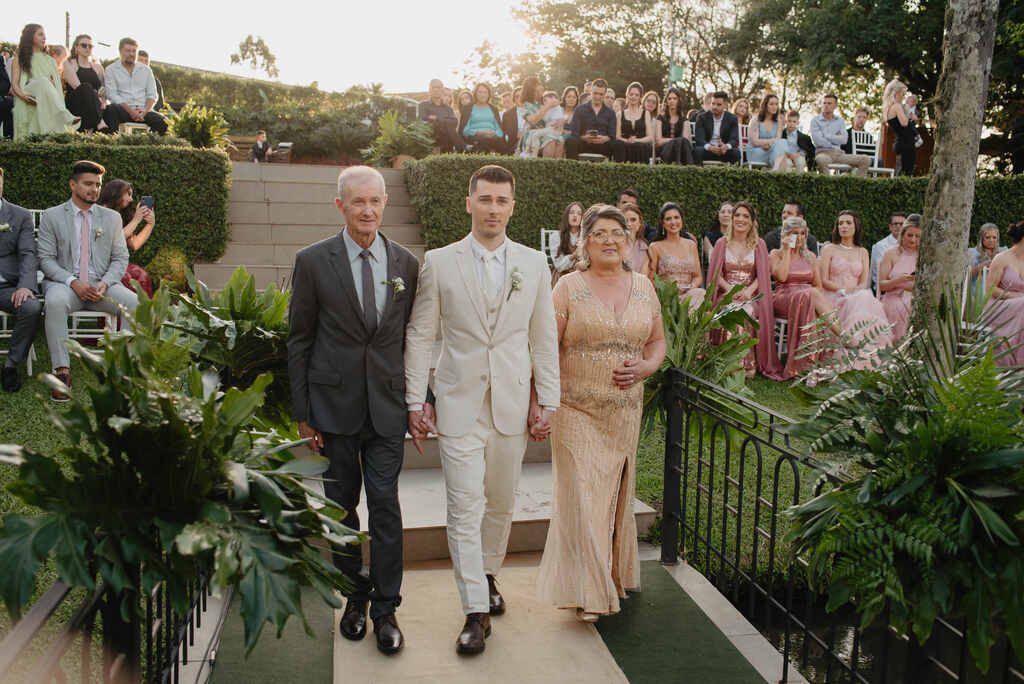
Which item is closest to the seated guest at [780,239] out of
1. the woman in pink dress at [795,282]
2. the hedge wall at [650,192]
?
the woman in pink dress at [795,282]

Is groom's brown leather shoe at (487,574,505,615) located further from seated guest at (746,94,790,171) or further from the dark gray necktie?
seated guest at (746,94,790,171)

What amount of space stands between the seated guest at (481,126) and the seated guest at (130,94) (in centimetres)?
472

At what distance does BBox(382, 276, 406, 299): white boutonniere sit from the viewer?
361 cm

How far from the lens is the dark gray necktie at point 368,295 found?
3639 mm

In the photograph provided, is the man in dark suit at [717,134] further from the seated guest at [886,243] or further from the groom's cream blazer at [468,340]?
the groom's cream blazer at [468,340]

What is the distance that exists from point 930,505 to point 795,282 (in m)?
7.56

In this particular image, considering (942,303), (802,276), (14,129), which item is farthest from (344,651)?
(14,129)

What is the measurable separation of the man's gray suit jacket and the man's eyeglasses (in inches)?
43.7

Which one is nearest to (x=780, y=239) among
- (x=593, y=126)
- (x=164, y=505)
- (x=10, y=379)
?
(x=593, y=126)

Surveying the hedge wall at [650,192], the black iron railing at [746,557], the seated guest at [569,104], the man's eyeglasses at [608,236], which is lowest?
the black iron railing at [746,557]

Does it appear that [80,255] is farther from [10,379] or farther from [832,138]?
[832,138]

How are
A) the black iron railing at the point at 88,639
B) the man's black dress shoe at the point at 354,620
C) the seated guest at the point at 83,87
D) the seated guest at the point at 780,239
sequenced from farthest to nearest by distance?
the seated guest at the point at 83,87 → the seated guest at the point at 780,239 → the man's black dress shoe at the point at 354,620 → the black iron railing at the point at 88,639

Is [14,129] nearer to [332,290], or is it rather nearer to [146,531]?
[332,290]

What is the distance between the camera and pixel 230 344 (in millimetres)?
3752
